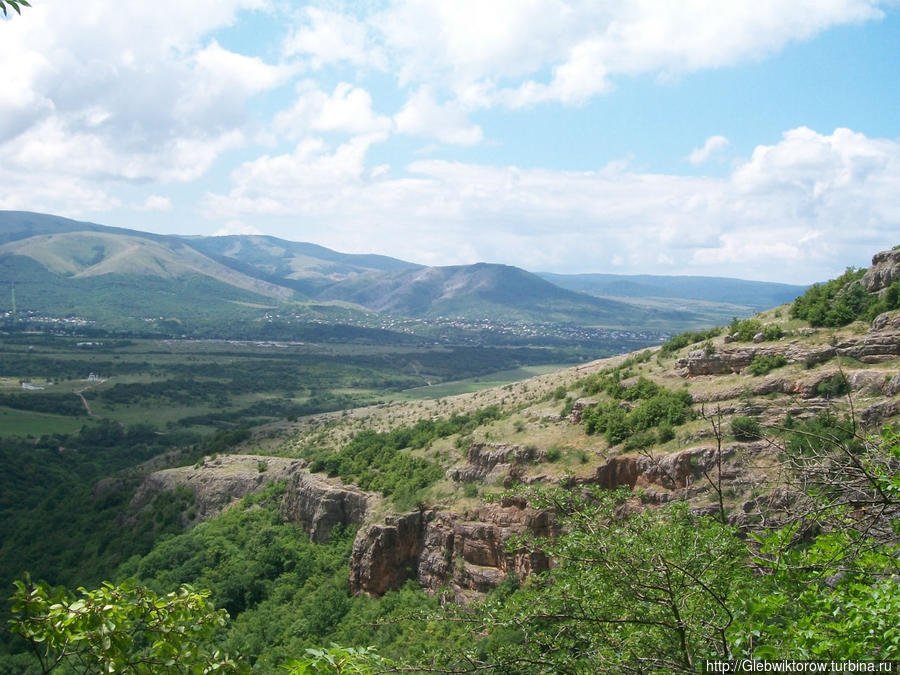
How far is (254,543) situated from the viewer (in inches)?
1528

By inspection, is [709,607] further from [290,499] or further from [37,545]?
[37,545]

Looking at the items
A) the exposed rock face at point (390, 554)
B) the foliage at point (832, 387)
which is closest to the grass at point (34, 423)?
the exposed rock face at point (390, 554)

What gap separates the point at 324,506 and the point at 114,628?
31444 millimetres

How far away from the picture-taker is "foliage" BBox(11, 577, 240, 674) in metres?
6.24

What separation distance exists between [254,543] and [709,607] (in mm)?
34229

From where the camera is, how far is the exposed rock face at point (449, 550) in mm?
26281

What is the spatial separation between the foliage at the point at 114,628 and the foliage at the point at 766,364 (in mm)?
26578

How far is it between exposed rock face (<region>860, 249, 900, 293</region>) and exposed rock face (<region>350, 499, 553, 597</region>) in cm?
1926

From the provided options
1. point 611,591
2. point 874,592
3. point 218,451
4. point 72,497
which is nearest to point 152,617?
point 611,591

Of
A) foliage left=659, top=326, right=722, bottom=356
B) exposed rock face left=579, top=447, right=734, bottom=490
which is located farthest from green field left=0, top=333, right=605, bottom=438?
exposed rock face left=579, top=447, right=734, bottom=490

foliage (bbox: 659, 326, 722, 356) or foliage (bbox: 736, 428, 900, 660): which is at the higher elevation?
foliage (bbox: 659, 326, 722, 356)

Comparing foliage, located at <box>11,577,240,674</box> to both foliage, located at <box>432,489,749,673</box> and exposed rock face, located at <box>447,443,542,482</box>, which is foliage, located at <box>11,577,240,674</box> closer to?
foliage, located at <box>432,489,749,673</box>

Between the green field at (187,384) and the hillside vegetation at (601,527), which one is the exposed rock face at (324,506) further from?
the green field at (187,384)

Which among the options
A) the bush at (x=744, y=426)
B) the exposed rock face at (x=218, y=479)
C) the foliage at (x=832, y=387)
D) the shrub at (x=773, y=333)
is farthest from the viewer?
the exposed rock face at (x=218, y=479)
